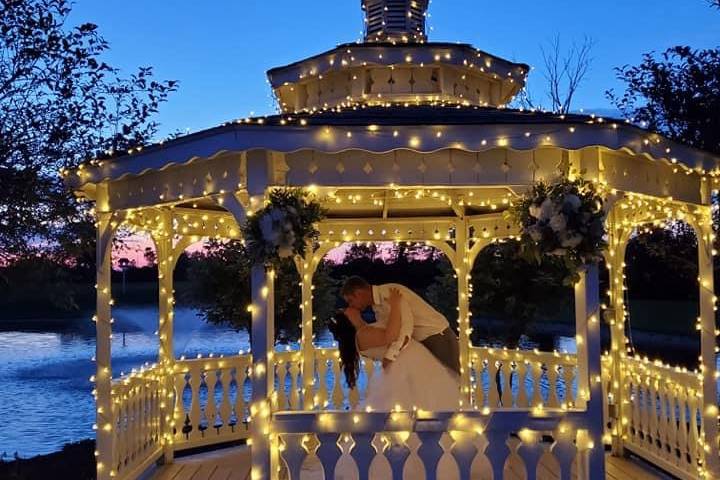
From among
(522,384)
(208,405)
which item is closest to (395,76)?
(522,384)

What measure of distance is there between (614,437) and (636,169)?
362cm

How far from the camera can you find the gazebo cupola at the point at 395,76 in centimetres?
789

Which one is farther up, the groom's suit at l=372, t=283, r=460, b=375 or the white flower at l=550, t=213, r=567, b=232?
the white flower at l=550, t=213, r=567, b=232

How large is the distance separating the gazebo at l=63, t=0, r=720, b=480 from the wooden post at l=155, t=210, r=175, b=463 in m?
0.02

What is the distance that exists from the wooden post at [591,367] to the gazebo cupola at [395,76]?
3.59 metres

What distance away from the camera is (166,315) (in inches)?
311

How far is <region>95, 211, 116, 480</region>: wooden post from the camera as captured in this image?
6.10 m

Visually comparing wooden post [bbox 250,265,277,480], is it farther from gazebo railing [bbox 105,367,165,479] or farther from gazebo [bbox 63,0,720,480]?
gazebo railing [bbox 105,367,165,479]

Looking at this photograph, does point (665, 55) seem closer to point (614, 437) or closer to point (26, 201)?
point (614, 437)

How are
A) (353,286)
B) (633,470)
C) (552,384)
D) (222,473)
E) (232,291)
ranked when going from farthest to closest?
(232,291), (552,384), (633,470), (222,473), (353,286)

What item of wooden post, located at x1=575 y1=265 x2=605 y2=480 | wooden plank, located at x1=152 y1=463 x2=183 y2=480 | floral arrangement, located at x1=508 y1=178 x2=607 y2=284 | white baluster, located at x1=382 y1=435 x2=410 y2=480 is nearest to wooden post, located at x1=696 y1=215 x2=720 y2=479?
wooden post, located at x1=575 y1=265 x2=605 y2=480

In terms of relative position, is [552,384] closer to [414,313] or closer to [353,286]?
[414,313]

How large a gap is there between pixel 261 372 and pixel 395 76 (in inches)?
175

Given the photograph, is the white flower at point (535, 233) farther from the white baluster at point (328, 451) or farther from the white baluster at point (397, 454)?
the white baluster at point (328, 451)
